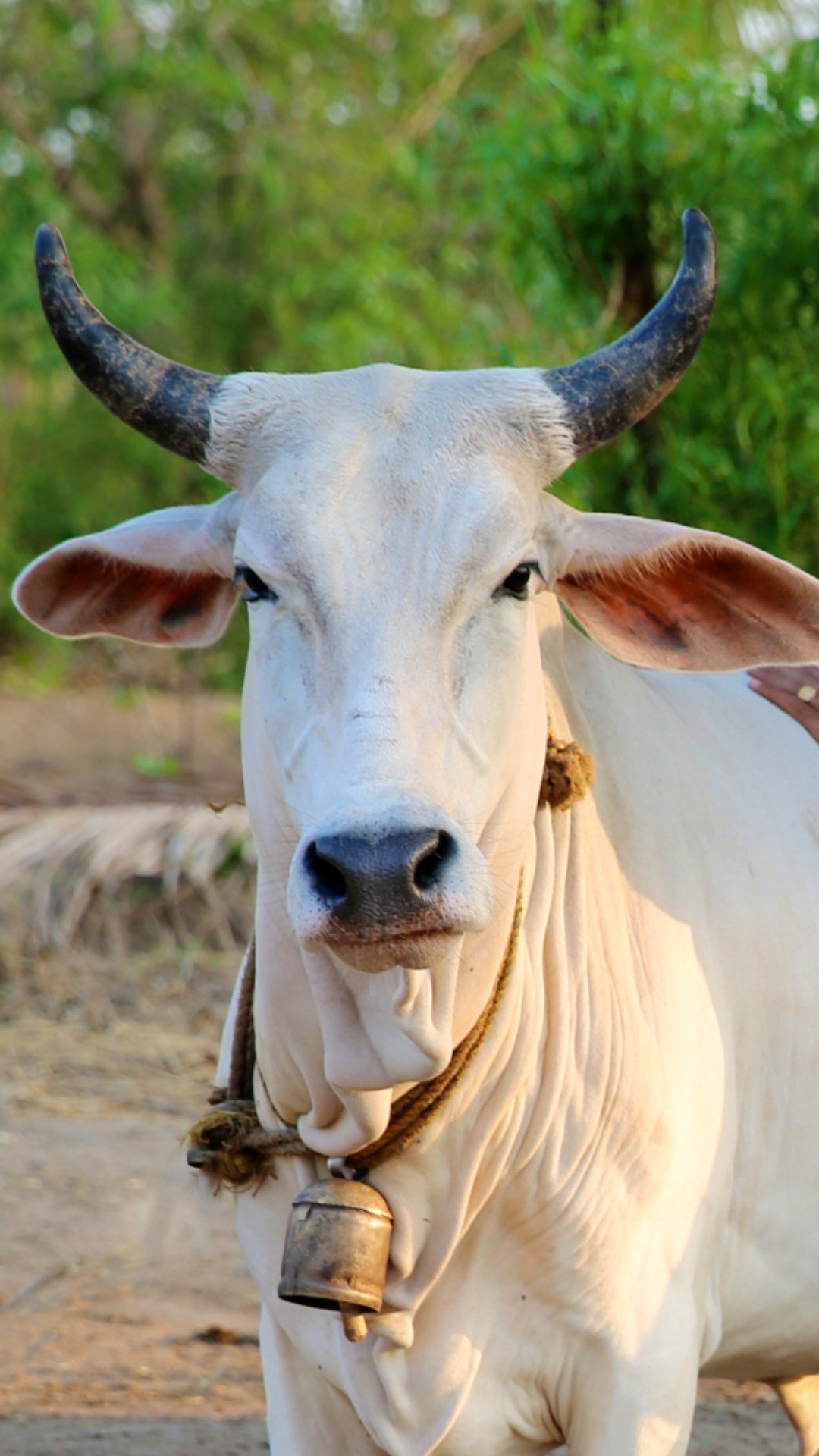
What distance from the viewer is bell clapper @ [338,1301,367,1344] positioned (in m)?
2.23

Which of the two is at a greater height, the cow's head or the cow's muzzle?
the cow's head

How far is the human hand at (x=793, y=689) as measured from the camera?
297cm

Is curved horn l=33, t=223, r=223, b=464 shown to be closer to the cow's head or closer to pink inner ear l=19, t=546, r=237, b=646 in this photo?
the cow's head

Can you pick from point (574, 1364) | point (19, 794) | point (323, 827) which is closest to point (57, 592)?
point (323, 827)

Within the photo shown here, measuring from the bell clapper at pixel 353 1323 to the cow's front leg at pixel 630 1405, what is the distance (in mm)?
285

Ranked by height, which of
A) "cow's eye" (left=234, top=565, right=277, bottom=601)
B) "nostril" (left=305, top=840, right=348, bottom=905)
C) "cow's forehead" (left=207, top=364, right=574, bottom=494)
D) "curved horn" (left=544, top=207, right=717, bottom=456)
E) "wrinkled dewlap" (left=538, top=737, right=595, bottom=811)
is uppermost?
"curved horn" (left=544, top=207, right=717, bottom=456)

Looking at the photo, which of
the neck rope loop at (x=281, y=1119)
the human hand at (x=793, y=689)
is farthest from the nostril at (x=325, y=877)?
the human hand at (x=793, y=689)

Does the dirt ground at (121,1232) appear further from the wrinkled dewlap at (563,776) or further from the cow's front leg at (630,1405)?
the wrinkled dewlap at (563,776)

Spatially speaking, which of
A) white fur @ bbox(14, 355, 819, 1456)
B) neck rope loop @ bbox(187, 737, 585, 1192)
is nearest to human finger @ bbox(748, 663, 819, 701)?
white fur @ bbox(14, 355, 819, 1456)

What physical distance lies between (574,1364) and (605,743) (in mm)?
847

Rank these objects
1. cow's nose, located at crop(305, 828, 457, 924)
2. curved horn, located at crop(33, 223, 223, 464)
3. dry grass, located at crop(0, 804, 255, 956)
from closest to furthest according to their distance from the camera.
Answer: cow's nose, located at crop(305, 828, 457, 924) < curved horn, located at crop(33, 223, 223, 464) < dry grass, located at crop(0, 804, 255, 956)

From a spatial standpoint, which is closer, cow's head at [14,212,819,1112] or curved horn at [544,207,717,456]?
cow's head at [14,212,819,1112]

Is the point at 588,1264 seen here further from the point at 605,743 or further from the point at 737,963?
the point at 605,743

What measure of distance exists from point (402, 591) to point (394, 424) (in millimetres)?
267
